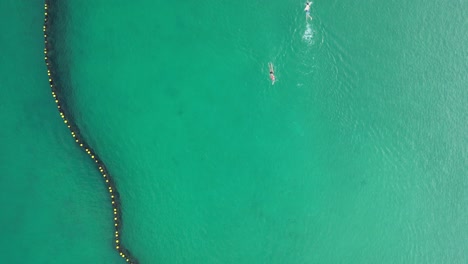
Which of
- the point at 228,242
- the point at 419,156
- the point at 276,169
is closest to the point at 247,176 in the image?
the point at 276,169

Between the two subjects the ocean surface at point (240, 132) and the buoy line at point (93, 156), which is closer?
the buoy line at point (93, 156)

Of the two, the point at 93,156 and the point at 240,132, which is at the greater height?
the point at 240,132

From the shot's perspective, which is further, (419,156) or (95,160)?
(419,156)

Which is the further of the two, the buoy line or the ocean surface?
the ocean surface

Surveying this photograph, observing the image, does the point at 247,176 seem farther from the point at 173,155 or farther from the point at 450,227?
the point at 450,227
